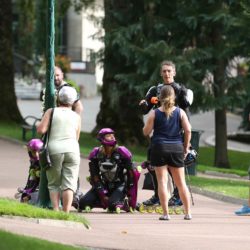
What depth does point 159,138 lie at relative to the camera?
14.6 metres

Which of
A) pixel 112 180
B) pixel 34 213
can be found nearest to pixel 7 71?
pixel 112 180

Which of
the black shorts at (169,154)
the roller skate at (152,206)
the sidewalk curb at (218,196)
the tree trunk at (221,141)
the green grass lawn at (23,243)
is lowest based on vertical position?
the tree trunk at (221,141)

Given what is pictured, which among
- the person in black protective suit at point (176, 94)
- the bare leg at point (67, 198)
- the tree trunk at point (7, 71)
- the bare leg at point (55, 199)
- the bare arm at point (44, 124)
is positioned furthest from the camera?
the tree trunk at point (7, 71)

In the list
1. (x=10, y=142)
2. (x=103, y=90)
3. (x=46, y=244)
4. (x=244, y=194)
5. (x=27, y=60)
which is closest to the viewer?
(x=46, y=244)

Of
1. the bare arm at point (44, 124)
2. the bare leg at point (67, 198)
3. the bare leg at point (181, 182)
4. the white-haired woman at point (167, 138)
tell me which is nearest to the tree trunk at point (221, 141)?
the bare leg at point (181, 182)

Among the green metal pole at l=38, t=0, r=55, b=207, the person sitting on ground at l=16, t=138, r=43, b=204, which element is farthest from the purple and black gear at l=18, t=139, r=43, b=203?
the green metal pole at l=38, t=0, r=55, b=207

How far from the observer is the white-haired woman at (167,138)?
1458 cm

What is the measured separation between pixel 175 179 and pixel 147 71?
17.4m

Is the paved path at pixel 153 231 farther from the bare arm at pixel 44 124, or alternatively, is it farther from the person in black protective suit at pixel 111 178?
the bare arm at pixel 44 124

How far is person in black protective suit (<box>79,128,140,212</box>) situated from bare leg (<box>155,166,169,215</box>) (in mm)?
1268

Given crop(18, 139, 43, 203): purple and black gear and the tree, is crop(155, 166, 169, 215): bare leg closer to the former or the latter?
crop(18, 139, 43, 203): purple and black gear

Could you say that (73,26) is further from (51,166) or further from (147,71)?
(51,166)

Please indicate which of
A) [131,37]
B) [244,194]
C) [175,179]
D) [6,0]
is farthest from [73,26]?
[175,179]

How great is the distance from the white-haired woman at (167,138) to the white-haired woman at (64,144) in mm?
1010
